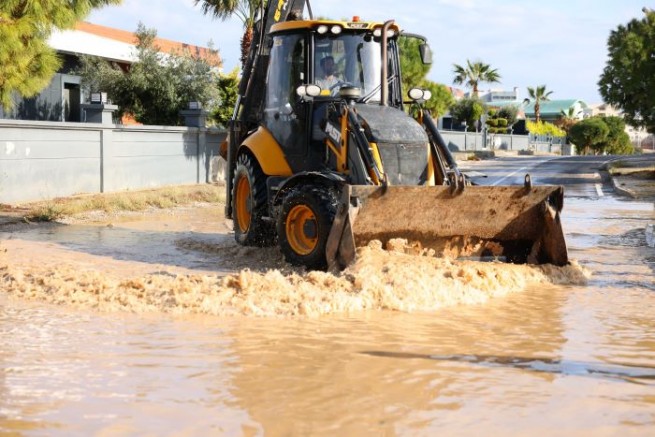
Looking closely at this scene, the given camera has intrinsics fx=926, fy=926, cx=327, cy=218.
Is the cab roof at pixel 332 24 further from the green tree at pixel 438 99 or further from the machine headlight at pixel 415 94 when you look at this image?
the green tree at pixel 438 99

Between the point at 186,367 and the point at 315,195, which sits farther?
the point at 315,195

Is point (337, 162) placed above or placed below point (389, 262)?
above

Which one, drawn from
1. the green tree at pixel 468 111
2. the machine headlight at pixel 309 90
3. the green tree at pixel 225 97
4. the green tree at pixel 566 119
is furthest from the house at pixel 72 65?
the green tree at pixel 566 119

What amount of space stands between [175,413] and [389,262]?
14.0 ft

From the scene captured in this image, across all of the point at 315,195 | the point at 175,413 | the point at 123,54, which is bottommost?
the point at 175,413

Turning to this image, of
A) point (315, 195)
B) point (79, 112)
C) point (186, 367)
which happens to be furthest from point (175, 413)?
point (79, 112)

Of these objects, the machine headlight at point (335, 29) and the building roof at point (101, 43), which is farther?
the building roof at point (101, 43)

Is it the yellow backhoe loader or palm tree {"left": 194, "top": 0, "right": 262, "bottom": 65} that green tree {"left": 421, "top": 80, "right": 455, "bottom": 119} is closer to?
palm tree {"left": 194, "top": 0, "right": 262, "bottom": 65}

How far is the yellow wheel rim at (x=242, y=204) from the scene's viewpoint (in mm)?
12273

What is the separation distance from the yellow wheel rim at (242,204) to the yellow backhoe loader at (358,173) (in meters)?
0.34

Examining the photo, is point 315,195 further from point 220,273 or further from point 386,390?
point 386,390

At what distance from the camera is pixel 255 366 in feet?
21.3

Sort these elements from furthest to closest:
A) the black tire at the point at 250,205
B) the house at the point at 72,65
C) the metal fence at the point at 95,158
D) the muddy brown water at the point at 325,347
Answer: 1. the house at the point at 72,65
2. the metal fence at the point at 95,158
3. the black tire at the point at 250,205
4. the muddy brown water at the point at 325,347

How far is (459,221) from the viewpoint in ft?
33.3
